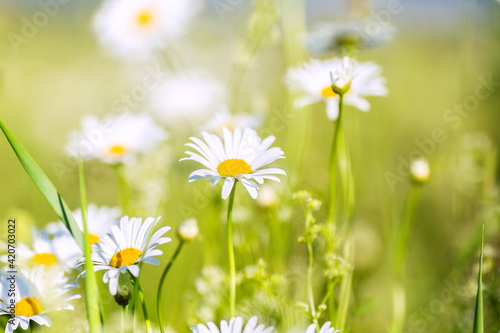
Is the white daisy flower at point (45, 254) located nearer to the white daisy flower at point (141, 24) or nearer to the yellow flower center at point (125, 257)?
the yellow flower center at point (125, 257)

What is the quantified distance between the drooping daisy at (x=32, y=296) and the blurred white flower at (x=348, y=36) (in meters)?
0.68

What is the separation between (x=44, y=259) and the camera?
1.91 feet

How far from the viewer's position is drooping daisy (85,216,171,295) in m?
Result: 0.43

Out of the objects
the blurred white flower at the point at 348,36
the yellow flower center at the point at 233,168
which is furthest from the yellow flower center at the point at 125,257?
the blurred white flower at the point at 348,36

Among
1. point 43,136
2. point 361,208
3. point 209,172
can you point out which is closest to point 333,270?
point 209,172

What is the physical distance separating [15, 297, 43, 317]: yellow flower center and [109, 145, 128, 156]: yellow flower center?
32cm

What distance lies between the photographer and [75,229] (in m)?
0.45

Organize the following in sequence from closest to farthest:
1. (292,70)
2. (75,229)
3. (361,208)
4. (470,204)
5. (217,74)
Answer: (75,229) → (292,70) → (470,204) → (361,208) → (217,74)

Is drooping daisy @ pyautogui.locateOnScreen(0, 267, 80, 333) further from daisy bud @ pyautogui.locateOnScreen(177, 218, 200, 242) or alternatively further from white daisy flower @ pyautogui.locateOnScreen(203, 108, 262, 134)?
white daisy flower @ pyautogui.locateOnScreen(203, 108, 262, 134)

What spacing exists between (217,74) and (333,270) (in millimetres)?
1027

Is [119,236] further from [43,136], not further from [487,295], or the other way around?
[43,136]

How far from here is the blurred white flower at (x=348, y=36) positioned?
973mm

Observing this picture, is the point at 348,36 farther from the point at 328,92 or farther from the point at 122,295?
the point at 122,295

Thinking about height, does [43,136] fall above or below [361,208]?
above
